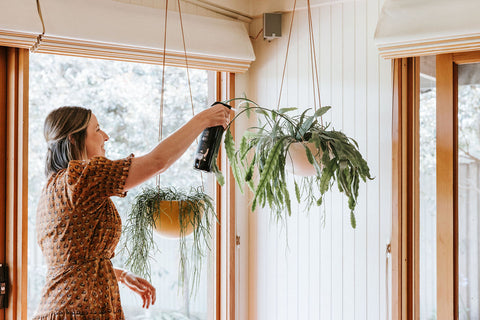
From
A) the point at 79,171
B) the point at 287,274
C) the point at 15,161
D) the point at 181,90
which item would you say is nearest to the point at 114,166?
the point at 79,171

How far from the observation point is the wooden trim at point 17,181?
237 centimetres

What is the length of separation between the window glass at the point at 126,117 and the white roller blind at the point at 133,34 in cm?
15

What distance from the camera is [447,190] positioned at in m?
2.57

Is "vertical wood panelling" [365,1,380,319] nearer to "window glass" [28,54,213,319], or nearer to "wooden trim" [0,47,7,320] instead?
"window glass" [28,54,213,319]

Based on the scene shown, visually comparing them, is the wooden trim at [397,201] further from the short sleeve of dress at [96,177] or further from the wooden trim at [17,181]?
the wooden trim at [17,181]

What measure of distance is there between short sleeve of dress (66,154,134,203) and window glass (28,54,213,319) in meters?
0.68

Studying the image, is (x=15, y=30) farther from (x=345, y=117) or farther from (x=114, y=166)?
(x=345, y=117)

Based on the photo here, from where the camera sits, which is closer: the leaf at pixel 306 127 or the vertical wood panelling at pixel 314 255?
the leaf at pixel 306 127

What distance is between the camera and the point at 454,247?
101 inches

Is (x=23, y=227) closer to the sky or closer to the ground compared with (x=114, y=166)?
closer to the ground

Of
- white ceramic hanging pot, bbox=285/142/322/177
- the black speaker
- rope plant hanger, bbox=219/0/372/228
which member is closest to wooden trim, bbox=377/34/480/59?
the black speaker

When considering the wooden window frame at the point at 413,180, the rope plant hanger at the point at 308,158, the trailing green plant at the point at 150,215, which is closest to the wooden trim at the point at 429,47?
the wooden window frame at the point at 413,180

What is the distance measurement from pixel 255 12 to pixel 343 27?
22.5 inches

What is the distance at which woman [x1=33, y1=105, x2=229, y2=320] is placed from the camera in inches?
67.4
